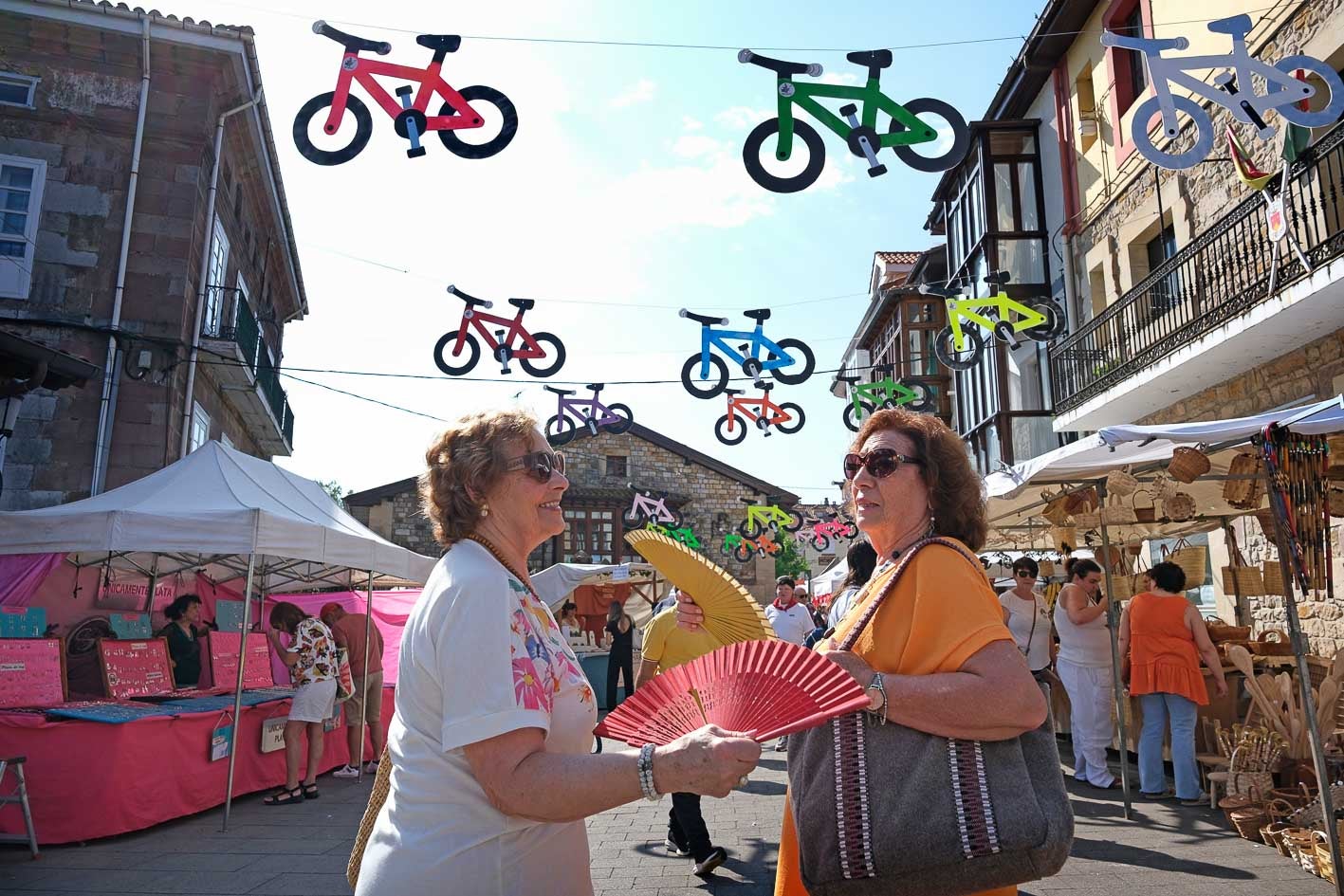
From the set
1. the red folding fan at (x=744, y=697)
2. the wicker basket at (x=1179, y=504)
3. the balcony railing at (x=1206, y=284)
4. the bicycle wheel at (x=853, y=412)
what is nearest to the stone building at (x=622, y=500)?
the bicycle wheel at (x=853, y=412)

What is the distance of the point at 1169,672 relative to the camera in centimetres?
654

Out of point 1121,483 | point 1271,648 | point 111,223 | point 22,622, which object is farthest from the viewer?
point 111,223

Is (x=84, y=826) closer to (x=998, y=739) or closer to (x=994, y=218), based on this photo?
(x=998, y=739)

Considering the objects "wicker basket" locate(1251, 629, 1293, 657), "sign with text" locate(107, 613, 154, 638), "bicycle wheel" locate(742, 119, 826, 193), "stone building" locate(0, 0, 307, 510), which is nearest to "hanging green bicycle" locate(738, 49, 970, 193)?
"bicycle wheel" locate(742, 119, 826, 193)

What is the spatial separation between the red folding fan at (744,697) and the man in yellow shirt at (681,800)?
298 cm

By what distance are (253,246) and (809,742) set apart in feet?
58.4

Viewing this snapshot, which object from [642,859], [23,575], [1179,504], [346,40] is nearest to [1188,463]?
[1179,504]

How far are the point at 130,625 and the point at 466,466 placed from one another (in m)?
8.80

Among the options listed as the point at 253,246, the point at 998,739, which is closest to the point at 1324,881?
the point at 998,739

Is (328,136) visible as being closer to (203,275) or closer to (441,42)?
(441,42)

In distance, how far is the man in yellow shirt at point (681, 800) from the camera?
4953mm

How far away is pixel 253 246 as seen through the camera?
55.4 feet

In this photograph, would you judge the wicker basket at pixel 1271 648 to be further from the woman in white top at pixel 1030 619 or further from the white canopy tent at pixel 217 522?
the white canopy tent at pixel 217 522

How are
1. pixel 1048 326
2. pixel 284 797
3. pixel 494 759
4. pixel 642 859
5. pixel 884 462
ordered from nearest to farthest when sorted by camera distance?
pixel 494 759, pixel 884 462, pixel 642 859, pixel 284 797, pixel 1048 326
